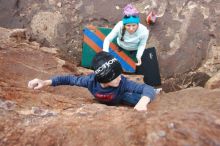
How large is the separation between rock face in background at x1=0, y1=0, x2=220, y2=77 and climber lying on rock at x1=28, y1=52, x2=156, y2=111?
2767 millimetres

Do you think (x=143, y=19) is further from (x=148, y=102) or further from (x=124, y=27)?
(x=148, y=102)

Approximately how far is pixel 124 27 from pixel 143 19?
0.85 metres

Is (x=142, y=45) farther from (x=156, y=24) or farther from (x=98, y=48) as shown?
(x=98, y=48)

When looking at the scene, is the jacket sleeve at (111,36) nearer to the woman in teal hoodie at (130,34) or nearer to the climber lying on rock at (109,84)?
the woman in teal hoodie at (130,34)

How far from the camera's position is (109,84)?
366cm

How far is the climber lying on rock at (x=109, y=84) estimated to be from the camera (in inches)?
137

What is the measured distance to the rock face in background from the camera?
6.45 meters

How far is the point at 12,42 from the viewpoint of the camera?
18.8 ft

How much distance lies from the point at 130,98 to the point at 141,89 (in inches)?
7.1

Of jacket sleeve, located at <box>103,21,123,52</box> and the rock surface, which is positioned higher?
the rock surface

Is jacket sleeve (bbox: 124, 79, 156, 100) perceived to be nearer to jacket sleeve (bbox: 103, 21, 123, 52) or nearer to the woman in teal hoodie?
the woman in teal hoodie

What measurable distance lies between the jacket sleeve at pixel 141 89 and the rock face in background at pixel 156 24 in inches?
109

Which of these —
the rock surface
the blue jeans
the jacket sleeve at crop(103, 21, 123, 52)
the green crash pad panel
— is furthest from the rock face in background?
the rock surface

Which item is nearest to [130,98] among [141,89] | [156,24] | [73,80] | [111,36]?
[141,89]
